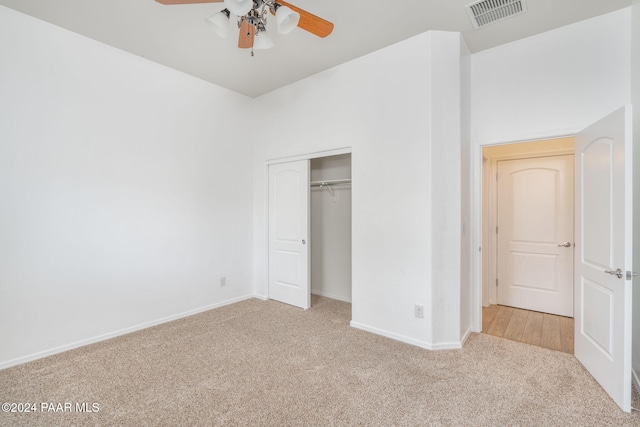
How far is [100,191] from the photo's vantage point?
118 inches

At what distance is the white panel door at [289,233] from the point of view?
3926mm

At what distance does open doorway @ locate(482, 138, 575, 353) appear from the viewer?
12.1ft

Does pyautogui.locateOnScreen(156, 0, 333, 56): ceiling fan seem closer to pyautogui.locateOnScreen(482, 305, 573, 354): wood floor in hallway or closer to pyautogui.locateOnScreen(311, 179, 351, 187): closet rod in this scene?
pyautogui.locateOnScreen(311, 179, 351, 187): closet rod

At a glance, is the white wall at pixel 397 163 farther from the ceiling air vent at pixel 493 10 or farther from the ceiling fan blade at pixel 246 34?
the ceiling fan blade at pixel 246 34

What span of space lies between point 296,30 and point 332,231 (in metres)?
2.64

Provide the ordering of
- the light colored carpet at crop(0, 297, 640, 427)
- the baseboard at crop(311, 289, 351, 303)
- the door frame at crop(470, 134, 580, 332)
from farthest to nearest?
the baseboard at crop(311, 289, 351, 303) < the door frame at crop(470, 134, 580, 332) < the light colored carpet at crop(0, 297, 640, 427)

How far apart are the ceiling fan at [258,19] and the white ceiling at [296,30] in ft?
2.20

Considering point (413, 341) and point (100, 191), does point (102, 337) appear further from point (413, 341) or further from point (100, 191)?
point (413, 341)

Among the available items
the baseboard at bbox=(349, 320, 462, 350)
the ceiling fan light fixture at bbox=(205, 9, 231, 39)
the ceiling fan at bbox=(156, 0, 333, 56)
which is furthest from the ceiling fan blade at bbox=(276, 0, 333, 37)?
the baseboard at bbox=(349, 320, 462, 350)

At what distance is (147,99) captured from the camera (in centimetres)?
333

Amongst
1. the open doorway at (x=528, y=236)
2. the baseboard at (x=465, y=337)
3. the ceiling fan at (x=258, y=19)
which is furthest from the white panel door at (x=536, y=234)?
the ceiling fan at (x=258, y=19)

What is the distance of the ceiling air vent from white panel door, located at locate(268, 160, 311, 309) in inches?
88.8

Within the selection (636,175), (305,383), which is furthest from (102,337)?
(636,175)

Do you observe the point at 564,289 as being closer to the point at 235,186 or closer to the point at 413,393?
the point at 413,393
